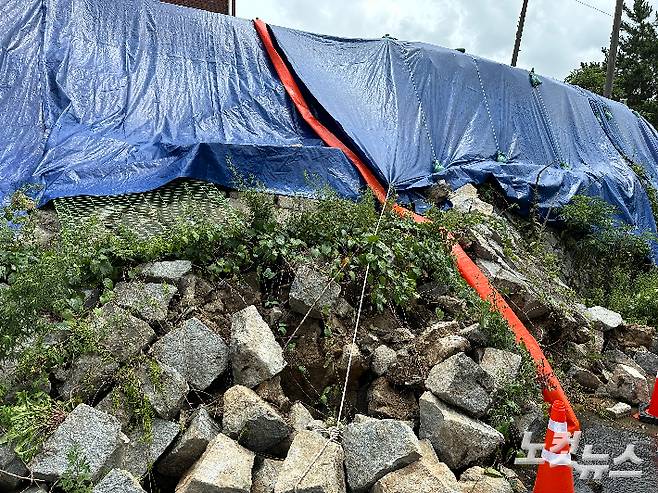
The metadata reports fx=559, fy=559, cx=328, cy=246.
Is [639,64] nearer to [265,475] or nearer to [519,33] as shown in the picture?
[519,33]

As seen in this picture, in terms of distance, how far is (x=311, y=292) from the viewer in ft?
11.5

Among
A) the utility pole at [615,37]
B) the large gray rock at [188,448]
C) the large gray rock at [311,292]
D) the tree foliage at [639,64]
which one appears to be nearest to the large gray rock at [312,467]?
the large gray rock at [188,448]

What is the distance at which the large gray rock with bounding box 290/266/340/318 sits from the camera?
350cm

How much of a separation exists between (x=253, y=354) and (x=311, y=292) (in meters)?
0.62

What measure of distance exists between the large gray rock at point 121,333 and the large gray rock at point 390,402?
1.34m

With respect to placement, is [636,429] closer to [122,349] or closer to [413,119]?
[122,349]

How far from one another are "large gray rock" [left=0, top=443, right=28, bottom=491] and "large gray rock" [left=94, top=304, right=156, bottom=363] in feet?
2.08

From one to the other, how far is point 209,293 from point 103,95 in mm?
2983

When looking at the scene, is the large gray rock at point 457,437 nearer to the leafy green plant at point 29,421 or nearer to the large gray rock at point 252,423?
the large gray rock at point 252,423

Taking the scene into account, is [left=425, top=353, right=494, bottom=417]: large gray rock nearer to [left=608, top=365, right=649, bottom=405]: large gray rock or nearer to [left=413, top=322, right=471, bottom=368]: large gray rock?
[left=413, top=322, right=471, bottom=368]: large gray rock

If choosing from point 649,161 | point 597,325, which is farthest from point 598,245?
point 649,161

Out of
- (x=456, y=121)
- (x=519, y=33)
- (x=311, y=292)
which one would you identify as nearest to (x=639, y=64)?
(x=519, y=33)

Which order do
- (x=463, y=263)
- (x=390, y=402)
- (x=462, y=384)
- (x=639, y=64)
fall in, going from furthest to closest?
(x=639, y=64), (x=463, y=263), (x=390, y=402), (x=462, y=384)

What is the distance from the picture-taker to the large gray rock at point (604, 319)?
17.4 ft
